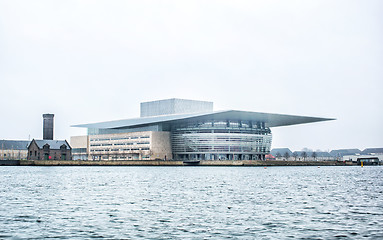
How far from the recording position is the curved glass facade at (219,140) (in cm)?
10581

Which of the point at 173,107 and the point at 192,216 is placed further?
the point at 173,107

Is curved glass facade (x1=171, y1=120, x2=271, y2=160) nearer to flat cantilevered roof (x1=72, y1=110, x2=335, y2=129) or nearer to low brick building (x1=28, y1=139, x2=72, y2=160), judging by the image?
flat cantilevered roof (x1=72, y1=110, x2=335, y2=129)

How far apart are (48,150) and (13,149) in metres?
33.3

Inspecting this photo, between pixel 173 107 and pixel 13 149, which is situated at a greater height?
pixel 173 107

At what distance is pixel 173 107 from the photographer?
11494 centimetres

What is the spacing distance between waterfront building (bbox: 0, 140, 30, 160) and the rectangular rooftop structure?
110 ft

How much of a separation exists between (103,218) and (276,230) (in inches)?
227

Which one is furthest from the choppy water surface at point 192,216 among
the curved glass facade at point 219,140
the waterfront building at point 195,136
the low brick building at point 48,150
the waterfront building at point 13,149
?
the waterfront building at point 13,149

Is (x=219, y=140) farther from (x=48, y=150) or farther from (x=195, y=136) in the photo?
(x=48, y=150)

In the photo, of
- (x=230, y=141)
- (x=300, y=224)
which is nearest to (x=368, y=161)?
(x=230, y=141)

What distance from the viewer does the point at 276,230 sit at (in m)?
15.0

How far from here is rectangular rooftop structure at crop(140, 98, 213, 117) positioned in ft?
379

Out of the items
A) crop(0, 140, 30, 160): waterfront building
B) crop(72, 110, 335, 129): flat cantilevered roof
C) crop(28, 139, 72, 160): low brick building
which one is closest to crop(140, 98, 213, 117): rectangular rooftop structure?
crop(72, 110, 335, 129): flat cantilevered roof

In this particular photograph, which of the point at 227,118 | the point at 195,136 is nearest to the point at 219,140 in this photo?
the point at 227,118
